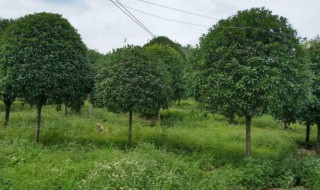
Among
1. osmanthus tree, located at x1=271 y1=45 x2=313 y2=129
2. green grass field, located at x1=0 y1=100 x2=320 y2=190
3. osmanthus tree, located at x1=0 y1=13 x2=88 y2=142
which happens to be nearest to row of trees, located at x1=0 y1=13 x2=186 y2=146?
osmanthus tree, located at x1=0 y1=13 x2=88 y2=142

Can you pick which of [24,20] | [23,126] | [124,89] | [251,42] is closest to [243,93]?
[251,42]

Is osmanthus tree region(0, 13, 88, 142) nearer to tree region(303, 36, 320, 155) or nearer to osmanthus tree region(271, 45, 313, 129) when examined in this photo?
osmanthus tree region(271, 45, 313, 129)

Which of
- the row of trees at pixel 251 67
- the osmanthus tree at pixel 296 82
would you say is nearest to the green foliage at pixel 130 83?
the row of trees at pixel 251 67

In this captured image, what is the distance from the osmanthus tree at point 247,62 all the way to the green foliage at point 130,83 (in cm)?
224

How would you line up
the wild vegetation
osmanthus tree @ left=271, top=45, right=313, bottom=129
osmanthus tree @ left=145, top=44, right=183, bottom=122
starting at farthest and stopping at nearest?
osmanthus tree @ left=145, top=44, right=183, bottom=122
osmanthus tree @ left=271, top=45, right=313, bottom=129
the wild vegetation

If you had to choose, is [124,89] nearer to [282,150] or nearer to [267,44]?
[267,44]

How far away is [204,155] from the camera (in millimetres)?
13773

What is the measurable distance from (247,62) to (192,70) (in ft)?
8.75

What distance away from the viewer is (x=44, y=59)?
1275cm

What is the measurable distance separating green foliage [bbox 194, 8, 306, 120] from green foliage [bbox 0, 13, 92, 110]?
5.37 meters

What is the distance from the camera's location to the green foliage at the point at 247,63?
460 inches

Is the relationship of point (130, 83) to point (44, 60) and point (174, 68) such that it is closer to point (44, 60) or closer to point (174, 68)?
point (44, 60)

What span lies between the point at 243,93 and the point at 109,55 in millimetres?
6828

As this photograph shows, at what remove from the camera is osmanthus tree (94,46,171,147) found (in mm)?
13938
